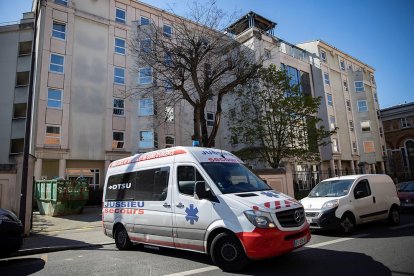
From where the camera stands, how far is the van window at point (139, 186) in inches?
294

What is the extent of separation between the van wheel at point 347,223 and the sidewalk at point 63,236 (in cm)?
718

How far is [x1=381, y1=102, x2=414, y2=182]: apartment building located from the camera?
50531 mm

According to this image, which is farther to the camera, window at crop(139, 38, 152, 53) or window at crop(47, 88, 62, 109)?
window at crop(47, 88, 62, 109)

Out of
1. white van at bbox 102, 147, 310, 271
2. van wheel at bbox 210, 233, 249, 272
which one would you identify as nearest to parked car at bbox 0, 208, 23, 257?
white van at bbox 102, 147, 310, 271

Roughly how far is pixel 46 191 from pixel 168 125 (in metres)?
13.8

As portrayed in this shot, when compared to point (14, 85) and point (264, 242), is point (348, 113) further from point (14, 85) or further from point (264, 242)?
→ point (264, 242)

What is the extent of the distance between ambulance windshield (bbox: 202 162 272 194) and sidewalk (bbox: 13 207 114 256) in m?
5.35

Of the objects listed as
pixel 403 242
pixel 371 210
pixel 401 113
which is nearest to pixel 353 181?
pixel 371 210

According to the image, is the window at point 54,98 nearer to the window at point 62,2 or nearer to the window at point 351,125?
the window at point 62,2

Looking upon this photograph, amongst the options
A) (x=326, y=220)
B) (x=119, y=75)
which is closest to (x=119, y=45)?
(x=119, y=75)

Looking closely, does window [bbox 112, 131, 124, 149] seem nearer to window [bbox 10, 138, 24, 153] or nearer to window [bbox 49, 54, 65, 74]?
window [bbox 49, 54, 65, 74]

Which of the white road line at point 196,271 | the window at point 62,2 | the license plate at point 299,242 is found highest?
the window at point 62,2

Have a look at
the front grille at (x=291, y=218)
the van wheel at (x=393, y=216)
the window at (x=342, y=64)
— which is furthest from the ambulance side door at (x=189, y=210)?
the window at (x=342, y=64)

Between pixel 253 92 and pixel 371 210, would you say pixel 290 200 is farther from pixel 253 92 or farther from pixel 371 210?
pixel 253 92
